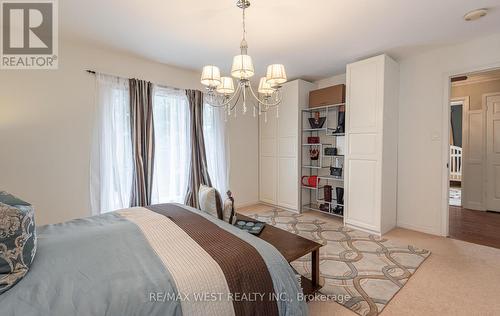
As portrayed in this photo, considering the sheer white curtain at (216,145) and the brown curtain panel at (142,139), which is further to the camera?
the sheer white curtain at (216,145)

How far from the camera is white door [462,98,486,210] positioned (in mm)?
4305

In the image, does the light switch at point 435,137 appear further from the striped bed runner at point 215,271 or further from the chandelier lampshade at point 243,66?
the striped bed runner at point 215,271

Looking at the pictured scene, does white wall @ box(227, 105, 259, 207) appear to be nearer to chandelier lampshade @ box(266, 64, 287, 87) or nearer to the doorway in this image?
chandelier lampshade @ box(266, 64, 287, 87)

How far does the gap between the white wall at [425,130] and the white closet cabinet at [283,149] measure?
1580 mm

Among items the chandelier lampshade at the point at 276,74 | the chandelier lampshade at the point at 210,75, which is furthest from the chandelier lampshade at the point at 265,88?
the chandelier lampshade at the point at 210,75

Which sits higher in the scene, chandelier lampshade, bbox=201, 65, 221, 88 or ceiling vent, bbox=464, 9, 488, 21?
ceiling vent, bbox=464, 9, 488, 21

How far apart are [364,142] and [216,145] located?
2.41m

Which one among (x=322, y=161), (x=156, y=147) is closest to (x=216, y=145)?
(x=156, y=147)

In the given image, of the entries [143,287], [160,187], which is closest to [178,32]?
[160,187]

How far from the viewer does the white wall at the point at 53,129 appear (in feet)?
8.20

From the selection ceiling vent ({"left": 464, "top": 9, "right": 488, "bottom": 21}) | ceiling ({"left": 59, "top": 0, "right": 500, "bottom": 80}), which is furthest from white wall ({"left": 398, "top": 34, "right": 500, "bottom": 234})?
ceiling vent ({"left": 464, "top": 9, "right": 488, "bottom": 21})

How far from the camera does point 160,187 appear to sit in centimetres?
360

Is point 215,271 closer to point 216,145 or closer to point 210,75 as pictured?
point 210,75

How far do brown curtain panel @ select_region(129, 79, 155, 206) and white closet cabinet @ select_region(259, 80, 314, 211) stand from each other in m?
2.28
